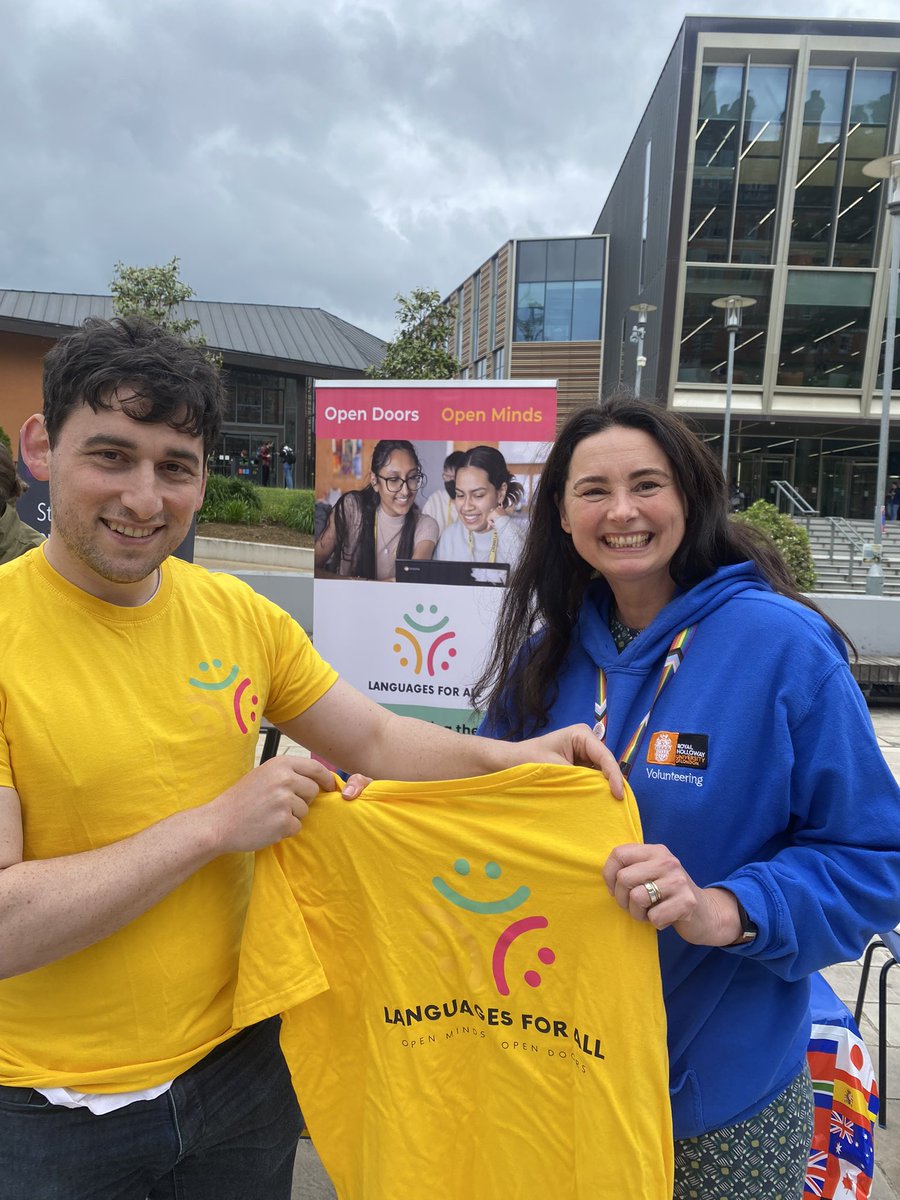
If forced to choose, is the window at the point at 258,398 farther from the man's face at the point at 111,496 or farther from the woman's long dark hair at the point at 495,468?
the man's face at the point at 111,496

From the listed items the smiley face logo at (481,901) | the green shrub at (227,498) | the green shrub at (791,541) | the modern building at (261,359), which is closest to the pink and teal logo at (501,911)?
the smiley face logo at (481,901)

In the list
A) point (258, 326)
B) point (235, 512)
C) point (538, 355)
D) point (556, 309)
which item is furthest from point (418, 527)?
point (258, 326)

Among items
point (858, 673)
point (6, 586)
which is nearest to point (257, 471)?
point (858, 673)

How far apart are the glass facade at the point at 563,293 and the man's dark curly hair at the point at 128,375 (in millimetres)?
34537

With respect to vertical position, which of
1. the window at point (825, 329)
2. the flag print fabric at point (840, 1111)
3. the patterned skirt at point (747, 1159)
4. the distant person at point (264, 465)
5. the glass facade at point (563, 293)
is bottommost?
the flag print fabric at point (840, 1111)

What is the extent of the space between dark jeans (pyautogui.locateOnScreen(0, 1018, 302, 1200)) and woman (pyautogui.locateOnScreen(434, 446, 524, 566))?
3271 millimetres

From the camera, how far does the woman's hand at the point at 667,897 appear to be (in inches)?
45.0

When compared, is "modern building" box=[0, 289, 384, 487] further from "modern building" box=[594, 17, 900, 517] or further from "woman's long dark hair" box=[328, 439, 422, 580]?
"woman's long dark hair" box=[328, 439, 422, 580]

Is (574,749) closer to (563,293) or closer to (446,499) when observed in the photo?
(446,499)

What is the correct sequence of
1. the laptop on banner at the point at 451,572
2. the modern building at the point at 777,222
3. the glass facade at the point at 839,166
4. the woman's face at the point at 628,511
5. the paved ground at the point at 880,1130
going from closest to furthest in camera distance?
the woman's face at the point at 628,511 < the paved ground at the point at 880,1130 < the laptop on banner at the point at 451,572 < the modern building at the point at 777,222 < the glass facade at the point at 839,166

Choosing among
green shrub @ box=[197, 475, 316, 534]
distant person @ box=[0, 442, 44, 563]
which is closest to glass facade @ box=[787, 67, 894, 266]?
green shrub @ box=[197, 475, 316, 534]

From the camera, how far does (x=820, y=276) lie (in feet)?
85.9

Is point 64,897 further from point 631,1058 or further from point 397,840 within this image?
point 631,1058

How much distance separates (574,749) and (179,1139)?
0.99m
